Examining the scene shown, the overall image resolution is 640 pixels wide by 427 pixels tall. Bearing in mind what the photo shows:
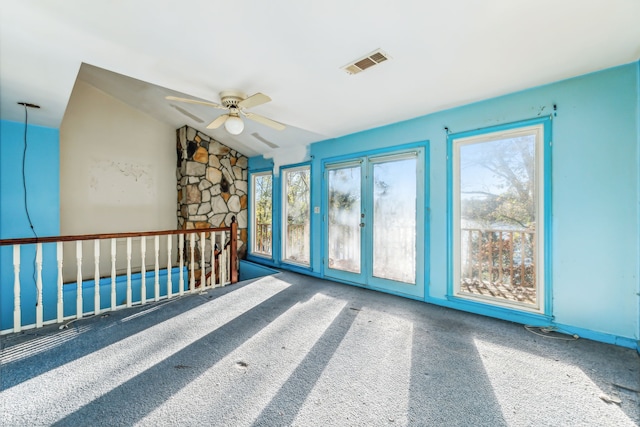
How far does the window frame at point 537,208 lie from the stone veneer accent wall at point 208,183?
14.6 feet

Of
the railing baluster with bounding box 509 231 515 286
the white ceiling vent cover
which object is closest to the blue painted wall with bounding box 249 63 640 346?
the railing baluster with bounding box 509 231 515 286

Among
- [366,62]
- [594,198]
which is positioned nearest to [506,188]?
[594,198]

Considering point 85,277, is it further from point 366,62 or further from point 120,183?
point 366,62

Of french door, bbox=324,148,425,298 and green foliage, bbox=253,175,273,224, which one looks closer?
french door, bbox=324,148,425,298

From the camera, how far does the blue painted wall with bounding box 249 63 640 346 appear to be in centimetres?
226

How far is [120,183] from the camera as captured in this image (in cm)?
486

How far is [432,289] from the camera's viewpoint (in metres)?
3.37

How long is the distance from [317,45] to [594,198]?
9.16ft

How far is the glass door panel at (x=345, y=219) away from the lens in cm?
423

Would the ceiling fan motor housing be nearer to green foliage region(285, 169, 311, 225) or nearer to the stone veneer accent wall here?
green foliage region(285, 169, 311, 225)

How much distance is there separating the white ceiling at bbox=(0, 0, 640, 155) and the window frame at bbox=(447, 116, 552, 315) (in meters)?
0.41

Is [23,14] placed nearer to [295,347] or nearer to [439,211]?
[295,347]

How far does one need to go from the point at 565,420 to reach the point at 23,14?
13.6ft

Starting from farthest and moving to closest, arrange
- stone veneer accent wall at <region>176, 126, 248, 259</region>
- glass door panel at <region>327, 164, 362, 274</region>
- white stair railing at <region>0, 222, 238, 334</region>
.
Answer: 1. stone veneer accent wall at <region>176, 126, 248, 259</region>
2. glass door panel at <region>327, 164, 362, 274</region>
3. white stair railing at <region>0, 222, 238, 334</region>
